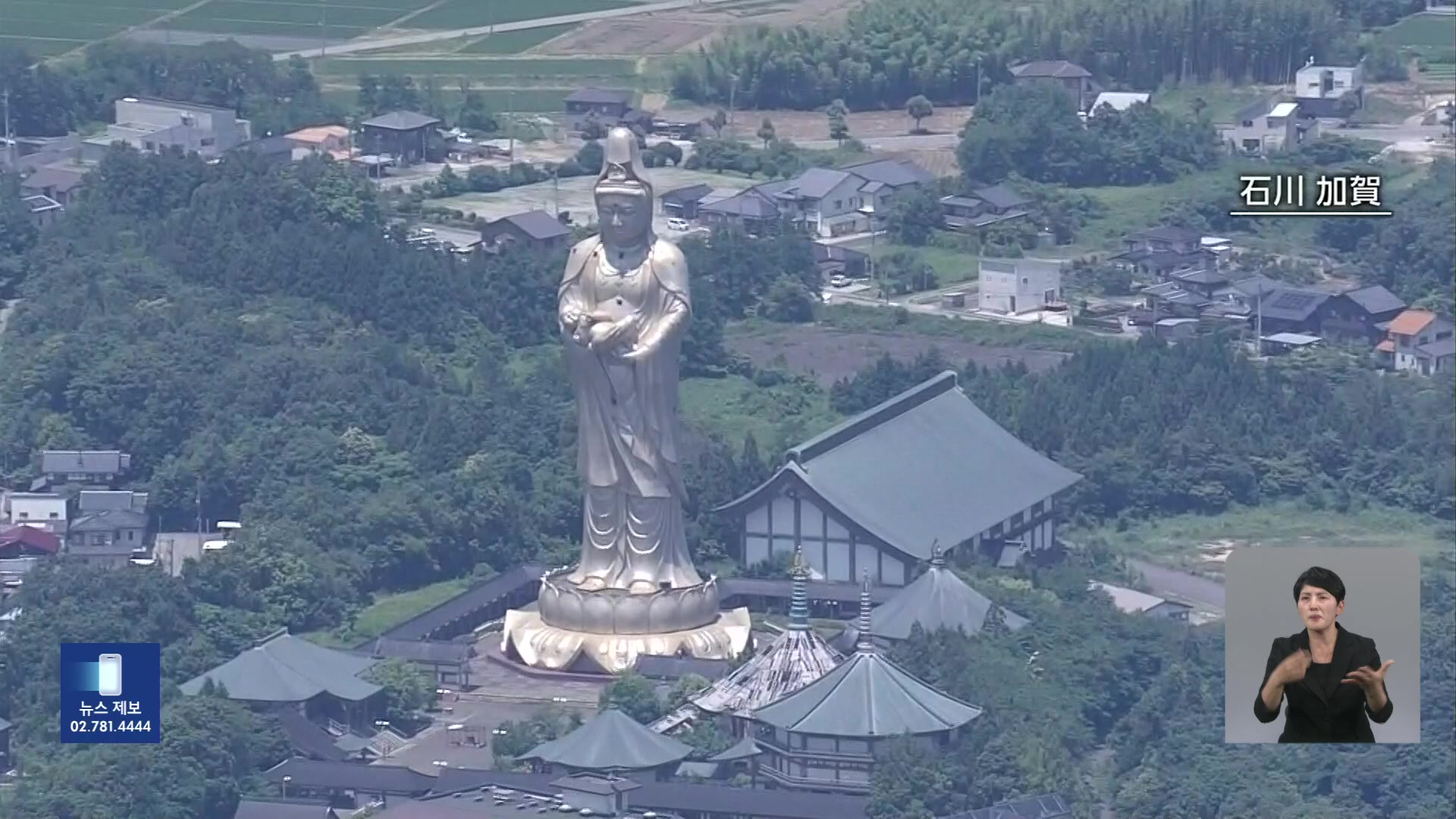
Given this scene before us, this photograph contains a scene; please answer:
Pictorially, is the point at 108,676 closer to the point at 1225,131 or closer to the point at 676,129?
the point at 676,129

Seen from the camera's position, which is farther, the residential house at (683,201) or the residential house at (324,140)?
the residential house at (324,140)

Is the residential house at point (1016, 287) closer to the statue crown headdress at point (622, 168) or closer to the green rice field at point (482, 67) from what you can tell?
the statue crown headdress at point (622, 168)

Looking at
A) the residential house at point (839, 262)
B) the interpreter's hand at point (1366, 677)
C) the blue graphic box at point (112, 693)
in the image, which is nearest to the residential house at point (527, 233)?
the residential house at point (839, 262)

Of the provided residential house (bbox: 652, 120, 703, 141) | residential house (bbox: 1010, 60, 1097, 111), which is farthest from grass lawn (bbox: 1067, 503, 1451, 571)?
residential house (bbox: 1010, 60, 1097, 111)

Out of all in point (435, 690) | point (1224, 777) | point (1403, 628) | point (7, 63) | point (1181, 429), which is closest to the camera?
point (1403, 628)

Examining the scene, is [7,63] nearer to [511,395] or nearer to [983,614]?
[511,395]

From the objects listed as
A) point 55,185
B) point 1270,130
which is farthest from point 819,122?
point 55,185

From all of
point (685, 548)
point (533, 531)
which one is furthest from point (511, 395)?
point (685, 548)
